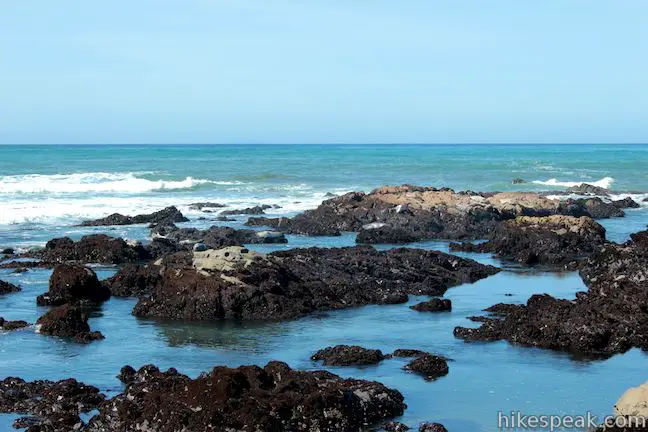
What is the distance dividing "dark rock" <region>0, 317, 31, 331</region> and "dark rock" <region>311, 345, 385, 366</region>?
555 cm

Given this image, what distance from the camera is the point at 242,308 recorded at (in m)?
17.3

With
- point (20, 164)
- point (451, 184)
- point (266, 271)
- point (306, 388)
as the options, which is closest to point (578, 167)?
point (451, 184)

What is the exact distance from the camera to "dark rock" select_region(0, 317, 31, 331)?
1609 cm

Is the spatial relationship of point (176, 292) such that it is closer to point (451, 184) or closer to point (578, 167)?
point (451, 184)

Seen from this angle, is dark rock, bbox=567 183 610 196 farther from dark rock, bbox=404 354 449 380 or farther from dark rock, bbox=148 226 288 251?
dark rock, bbox=404 354 449 380

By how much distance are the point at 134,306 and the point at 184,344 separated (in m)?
3.55

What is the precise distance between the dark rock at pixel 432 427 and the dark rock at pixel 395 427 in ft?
0.57

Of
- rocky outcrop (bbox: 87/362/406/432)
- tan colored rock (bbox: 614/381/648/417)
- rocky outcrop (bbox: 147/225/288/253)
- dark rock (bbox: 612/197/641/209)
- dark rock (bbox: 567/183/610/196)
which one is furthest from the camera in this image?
dark rock (bbox: 567/183/610/196)

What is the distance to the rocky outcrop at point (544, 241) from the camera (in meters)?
24.3

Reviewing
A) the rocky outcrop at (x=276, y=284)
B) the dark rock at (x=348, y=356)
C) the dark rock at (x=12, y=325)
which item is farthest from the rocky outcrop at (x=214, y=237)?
the dark rock at (x=348, y=356)

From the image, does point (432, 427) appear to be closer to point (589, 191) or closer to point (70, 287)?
point (70, 287)

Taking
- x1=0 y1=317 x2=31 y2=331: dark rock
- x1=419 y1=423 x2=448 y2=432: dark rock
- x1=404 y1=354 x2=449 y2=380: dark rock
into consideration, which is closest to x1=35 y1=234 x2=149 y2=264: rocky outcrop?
x1=0 y1=317 x2=31 y2=331: dark rock

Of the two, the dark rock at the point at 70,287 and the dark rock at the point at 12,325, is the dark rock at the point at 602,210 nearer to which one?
the dark rock at the point at 70,287

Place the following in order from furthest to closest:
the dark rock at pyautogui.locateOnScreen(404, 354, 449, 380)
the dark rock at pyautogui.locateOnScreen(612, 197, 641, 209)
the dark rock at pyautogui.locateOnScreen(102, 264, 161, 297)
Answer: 1. the dark rock at pyautogui.locateOnScreen(612, 197, 641, 209)
2. the dark rock at pyautogui.locateOnScreen(102, 264, 161, 297)
3. the dark rock at pyautogui.locateOnScreen(404, 354, 449, 380)
